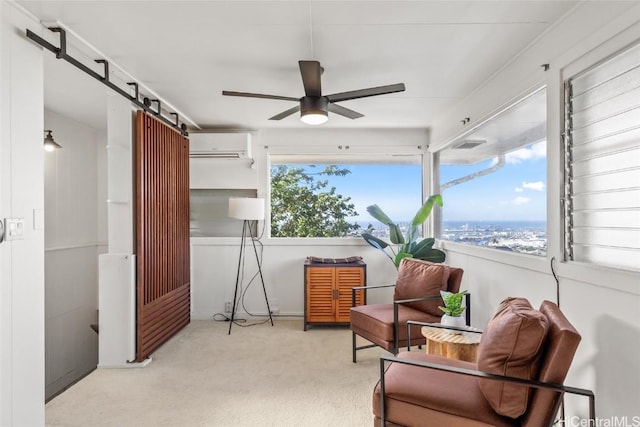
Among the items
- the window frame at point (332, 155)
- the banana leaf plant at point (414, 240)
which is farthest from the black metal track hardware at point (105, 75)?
the banana leaf plant at point (414, 240)

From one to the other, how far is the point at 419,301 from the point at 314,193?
90.8 inches

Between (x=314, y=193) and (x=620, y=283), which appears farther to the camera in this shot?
(x=314, y=193)

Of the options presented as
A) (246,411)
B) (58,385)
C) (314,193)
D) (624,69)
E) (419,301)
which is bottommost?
(58,385)

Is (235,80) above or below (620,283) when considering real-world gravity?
above

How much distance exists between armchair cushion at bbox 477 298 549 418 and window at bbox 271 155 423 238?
10.9 ft

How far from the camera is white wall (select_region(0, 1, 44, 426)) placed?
1.89 m

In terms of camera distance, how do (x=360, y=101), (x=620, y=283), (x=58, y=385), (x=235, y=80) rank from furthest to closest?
1. (x=58, y=385)
2. (x=360, y=101)
3. (x=235, y=80)
4. (x=620, y=283)

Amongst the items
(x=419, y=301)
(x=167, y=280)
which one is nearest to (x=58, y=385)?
(x=167, y=280)

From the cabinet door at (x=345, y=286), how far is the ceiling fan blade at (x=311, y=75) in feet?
7.74

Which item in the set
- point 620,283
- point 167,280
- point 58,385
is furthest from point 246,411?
point 58,385

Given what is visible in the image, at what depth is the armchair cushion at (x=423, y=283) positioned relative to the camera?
3.07m

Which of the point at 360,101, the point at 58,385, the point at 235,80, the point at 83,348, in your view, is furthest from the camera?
the point at 83,348

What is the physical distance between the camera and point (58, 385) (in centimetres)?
388

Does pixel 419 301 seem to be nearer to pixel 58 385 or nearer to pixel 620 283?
pixel 620 283
